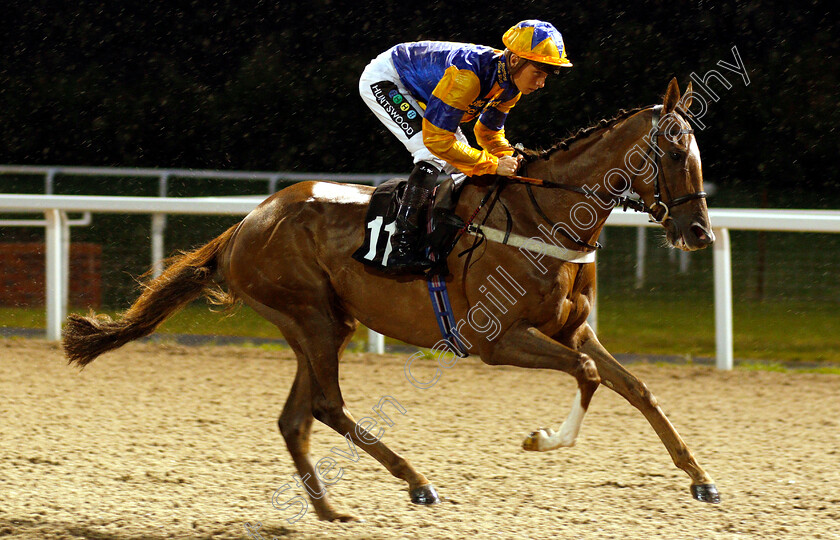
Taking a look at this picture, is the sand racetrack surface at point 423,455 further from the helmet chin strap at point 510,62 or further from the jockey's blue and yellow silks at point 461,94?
the helmet chin strap at point 510,62

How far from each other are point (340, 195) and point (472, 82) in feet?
2.81

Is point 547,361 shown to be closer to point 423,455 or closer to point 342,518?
point 342,518

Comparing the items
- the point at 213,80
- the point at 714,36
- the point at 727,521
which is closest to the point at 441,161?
the point at 727,521

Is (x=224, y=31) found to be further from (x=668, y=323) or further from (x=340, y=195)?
(x=340, y=195)

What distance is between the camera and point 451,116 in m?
3.52

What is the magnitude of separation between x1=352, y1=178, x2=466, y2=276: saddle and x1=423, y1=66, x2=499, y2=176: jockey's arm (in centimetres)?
23

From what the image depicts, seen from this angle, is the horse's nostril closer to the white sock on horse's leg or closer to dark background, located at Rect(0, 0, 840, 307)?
the white sock on horse's leg

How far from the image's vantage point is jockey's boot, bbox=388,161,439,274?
147 inches

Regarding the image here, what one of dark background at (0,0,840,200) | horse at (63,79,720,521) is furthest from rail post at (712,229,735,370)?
dark background at (0,0,840,200)

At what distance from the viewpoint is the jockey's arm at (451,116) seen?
351cm

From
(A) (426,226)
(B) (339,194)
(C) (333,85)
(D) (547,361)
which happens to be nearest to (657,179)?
(D) (547,361)

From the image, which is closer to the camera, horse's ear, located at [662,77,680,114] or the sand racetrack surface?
horse's ear, located at [662,77,680,114]

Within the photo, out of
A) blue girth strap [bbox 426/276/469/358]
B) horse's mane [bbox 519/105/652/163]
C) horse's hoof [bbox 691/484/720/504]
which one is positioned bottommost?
horse's hoof [bbox 691/484/720/504]

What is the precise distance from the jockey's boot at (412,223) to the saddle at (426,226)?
0.08ft
